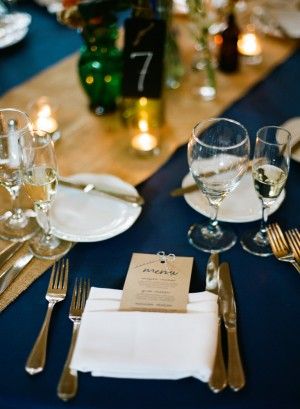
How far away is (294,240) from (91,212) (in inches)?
17.4

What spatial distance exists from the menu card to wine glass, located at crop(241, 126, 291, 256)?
16cm

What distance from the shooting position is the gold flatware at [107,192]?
48.8 inches

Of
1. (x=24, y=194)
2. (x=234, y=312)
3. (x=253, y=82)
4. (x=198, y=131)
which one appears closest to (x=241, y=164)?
(x=198, y=131)

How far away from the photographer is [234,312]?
977 millimetres

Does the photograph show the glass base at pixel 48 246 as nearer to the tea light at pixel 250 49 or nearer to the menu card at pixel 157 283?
the menu card at pixel 157 283

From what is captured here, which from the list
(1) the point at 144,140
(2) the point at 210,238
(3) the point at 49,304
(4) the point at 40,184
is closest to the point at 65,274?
(3) the point at 49,304

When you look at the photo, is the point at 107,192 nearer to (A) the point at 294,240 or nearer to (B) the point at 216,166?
(B) the point at 216,166

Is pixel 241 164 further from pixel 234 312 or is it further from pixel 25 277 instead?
pixel 25 277

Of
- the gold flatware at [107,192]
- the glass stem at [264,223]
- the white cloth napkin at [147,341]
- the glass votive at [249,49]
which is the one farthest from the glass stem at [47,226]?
the glass votive at [249,49]

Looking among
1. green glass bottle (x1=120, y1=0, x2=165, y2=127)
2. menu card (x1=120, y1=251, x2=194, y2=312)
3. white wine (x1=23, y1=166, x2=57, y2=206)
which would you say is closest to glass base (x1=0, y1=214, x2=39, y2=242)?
white wine (x1=23, y1=166, x2=57, y2=206)

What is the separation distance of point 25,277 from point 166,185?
1.42ft

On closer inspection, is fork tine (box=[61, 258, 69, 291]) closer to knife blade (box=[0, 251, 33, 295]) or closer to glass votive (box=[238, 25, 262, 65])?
knife blade (box=[0, 251, 33, 295])

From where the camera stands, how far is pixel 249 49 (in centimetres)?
185

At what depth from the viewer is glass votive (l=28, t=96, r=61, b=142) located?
1.55m
